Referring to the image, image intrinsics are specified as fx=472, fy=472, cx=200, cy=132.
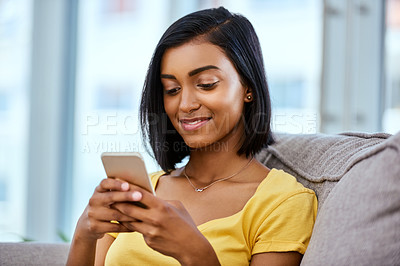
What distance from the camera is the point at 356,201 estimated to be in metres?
0.96

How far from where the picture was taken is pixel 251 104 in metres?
1.40

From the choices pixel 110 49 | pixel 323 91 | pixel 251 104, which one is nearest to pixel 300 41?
pixel 323 91

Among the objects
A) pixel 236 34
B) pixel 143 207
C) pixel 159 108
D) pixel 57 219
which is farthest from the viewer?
pixel 57 219

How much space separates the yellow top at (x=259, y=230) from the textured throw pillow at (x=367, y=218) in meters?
0.12

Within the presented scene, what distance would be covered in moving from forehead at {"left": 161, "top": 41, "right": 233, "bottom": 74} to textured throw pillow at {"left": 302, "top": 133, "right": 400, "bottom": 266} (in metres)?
0.47

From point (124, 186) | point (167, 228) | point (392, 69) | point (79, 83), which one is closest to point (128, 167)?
point (124, 186)

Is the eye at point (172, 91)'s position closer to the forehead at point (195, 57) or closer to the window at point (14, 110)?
the forehead at point (195, 57)

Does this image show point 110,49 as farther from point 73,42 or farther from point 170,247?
point 170,247

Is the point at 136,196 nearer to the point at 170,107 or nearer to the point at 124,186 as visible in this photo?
the point at 124,186

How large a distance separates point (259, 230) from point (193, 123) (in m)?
0.34

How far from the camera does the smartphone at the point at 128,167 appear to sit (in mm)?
970

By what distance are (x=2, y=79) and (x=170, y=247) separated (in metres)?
2.88

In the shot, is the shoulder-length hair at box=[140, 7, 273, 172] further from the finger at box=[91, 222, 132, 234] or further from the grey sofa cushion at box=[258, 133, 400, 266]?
the finger at box=[91, 222, 132, 234]

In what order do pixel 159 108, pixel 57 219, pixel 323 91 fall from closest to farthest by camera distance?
1. pixel 159 108
2. pixel 323 91
3. pixel 57 219
